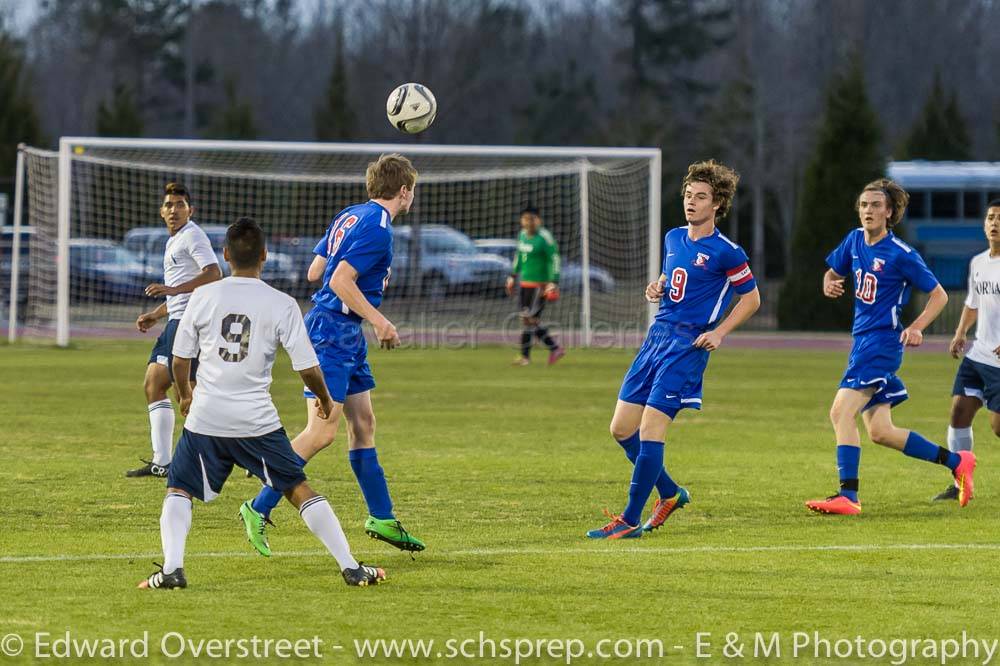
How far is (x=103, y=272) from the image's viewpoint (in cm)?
3069

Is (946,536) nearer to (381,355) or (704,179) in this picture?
(704,179)

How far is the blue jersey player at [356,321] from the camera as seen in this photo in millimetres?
7172

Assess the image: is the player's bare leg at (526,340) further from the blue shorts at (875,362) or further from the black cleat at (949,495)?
the blue shorts at (875,362)

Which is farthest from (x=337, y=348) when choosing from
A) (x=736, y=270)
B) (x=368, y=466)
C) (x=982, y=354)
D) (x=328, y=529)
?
(x=982, y=354)

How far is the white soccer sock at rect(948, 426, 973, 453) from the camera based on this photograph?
981cm

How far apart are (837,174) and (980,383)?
20155mm

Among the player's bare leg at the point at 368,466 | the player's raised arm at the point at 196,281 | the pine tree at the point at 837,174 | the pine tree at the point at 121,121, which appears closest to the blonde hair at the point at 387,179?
the player's bare leg at the point at 368,466

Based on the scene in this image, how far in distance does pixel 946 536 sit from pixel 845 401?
129 cm

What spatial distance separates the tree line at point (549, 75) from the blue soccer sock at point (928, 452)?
85.4 feet

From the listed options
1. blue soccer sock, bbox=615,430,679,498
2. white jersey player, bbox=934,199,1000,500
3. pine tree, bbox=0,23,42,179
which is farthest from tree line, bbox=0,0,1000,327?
blue soccer sock, bbox=615,430,679,498

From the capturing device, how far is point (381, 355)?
2306cm

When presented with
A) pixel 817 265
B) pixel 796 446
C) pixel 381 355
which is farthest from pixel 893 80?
pixel 796 446

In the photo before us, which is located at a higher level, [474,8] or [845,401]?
[474,8]

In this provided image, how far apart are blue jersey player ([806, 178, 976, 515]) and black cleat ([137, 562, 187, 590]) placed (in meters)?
4.11
